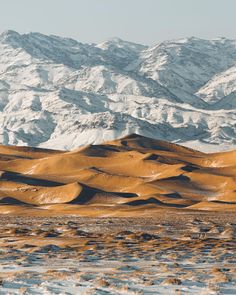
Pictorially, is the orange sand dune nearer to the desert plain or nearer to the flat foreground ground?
the desert plain

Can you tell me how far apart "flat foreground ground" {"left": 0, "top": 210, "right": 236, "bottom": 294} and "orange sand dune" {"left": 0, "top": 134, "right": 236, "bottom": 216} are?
32986mm

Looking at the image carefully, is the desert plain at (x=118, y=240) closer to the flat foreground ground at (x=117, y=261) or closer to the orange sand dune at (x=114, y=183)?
the flat foreground ground at (x=117, y=261)

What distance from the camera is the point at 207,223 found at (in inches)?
2768

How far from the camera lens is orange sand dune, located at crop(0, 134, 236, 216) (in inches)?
4323

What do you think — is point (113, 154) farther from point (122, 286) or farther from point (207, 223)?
point (122, 286)

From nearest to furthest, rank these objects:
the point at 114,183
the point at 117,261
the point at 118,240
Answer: the point at 117,261 < the point at 118,240 < the point at 114,183

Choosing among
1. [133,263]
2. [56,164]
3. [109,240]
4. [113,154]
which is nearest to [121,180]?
[56,164]

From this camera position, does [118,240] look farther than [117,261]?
Yes

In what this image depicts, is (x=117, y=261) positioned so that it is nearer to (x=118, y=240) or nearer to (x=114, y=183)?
(x=118, y=240)

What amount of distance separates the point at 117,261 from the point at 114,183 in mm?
106757

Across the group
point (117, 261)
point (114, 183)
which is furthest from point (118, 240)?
point (114, 183)

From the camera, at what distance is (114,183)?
146 m

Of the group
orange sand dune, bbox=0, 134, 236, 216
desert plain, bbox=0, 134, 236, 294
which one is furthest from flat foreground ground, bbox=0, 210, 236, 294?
orange sand dune, bbox=0, 134, 236, 216

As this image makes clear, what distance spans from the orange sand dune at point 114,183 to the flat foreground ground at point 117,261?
108 feet
